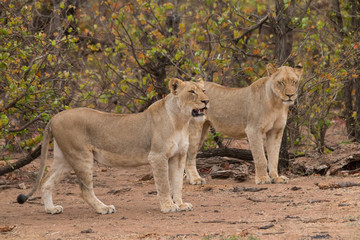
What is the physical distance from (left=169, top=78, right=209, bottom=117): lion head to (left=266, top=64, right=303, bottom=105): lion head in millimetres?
1909

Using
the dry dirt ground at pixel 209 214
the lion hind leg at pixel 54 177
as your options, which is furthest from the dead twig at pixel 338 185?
the lion hind leg at pixel 54 177

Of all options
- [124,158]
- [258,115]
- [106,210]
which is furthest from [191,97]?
[258,115]

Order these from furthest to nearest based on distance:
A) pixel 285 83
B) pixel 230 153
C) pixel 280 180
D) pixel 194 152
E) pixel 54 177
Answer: pixel 230 153
pixel 194 152
pixel 280 180
pixel 285 83
pixel 54 177

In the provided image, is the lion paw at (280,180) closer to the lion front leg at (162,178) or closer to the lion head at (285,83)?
the lion head at (285,83)

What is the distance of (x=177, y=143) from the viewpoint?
6809mm

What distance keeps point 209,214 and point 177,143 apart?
87 cm

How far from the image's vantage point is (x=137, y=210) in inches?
284

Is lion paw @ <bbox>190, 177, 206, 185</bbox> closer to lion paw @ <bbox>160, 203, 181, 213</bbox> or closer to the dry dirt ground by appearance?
the dry dirt ground

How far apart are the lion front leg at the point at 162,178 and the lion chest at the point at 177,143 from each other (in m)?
0.12

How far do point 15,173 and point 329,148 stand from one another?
17.5 feet

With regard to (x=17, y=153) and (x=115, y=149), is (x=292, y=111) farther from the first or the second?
(x=17, y=153)

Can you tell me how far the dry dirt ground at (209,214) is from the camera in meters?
5.50

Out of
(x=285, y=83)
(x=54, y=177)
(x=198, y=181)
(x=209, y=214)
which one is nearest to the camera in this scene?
(x=209, y=214)

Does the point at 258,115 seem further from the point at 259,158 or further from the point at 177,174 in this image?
the point at 177,174
